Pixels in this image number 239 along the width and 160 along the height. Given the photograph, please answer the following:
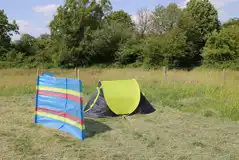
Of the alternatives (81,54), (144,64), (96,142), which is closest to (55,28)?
(81,54)

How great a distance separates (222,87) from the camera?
1031 centimetres

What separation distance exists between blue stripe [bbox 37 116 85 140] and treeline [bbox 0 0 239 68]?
17.7 metres

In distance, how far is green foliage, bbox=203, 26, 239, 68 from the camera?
2288 centimetres

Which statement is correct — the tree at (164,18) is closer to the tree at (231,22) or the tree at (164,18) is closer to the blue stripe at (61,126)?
the tree at (231,22)

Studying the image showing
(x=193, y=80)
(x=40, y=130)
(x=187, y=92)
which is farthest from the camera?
(x=193, y=80)

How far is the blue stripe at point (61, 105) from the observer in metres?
4.95

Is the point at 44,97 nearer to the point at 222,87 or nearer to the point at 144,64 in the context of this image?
the point at 222,87

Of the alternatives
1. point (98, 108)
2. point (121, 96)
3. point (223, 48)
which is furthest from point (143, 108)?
point (223, 48)

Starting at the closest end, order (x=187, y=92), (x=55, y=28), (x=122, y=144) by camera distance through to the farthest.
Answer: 1. (x=122, y=144)
2. (x=187, y=92)
3. (x=55, y=28)

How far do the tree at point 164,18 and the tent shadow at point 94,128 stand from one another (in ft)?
71.8

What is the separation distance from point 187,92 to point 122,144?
571cm

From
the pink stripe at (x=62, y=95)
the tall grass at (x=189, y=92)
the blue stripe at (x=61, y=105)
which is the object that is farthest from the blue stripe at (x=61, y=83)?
the tall grass at (x=189, y=92)

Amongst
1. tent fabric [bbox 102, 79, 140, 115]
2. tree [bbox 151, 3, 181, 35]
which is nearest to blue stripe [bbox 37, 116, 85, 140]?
tent fabric [bbox 102, 79, 140, 115]

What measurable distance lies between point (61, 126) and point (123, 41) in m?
21.5
